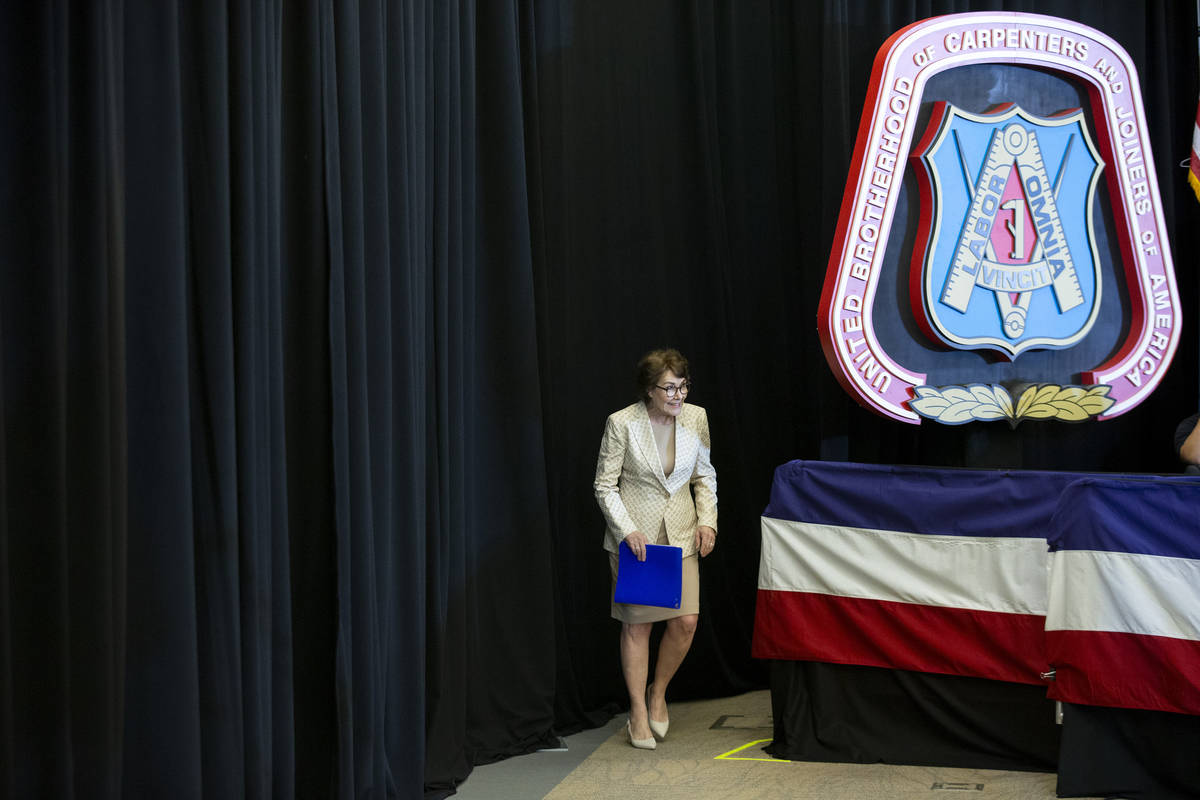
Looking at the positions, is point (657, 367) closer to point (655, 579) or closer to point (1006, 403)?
point (655, 579)

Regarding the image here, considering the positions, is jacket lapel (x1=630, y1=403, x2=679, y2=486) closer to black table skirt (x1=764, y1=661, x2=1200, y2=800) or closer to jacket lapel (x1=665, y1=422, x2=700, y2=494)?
jacket lapel (x1=665, y1=422, x2=700, y2=494)

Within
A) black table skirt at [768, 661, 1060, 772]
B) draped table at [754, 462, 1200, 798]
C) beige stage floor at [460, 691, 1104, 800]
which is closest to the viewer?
draped table at [754, 462, 1200, 798]

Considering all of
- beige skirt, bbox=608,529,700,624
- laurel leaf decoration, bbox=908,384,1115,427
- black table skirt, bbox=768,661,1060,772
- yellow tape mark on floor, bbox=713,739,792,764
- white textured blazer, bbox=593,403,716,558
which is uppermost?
laurel leaf decoration, bbox=908,384,1115,427

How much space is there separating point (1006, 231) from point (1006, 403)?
61 centimetres

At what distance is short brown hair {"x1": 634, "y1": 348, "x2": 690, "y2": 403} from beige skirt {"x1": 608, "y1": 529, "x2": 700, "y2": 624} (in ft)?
1.65

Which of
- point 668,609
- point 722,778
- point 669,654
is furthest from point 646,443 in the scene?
point 722,778

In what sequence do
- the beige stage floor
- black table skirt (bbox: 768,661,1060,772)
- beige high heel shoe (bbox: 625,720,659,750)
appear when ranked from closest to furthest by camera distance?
the beige stage floor < black table skirt (bbox: 768,661,1060,772) < beige high heel shoe (bbox: 625,720,659,750)

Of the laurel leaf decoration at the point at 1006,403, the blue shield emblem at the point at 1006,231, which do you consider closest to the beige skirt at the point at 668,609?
the laurel leaf decoration at the point at 1006,403

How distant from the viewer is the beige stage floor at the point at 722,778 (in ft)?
11.3

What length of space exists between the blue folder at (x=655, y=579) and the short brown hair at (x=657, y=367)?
55cm

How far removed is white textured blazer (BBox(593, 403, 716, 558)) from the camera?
407 centimetres

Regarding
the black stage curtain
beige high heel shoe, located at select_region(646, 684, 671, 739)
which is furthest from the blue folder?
beige high heel shoe, located at select_region(646, 684, 671, 739)

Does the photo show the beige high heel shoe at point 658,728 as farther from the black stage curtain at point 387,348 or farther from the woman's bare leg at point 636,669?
the black stage curtain at point 387,348

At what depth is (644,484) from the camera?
411cm
